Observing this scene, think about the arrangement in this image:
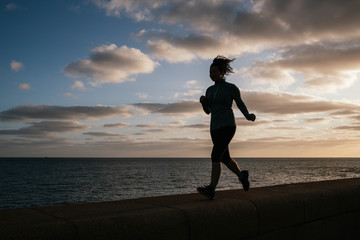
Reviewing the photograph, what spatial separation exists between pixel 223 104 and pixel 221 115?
130mm

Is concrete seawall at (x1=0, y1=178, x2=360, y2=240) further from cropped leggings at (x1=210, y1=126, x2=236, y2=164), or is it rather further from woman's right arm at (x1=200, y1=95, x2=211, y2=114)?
woman's right arm at (x1=200, y1=95, x2=211, y2=114)

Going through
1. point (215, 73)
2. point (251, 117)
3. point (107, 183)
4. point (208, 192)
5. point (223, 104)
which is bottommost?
point (107, 183)

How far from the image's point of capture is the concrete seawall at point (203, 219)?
187cm

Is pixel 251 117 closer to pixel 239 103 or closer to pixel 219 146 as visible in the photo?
pixel 239 103

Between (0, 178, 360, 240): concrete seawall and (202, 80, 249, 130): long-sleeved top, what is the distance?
92cm

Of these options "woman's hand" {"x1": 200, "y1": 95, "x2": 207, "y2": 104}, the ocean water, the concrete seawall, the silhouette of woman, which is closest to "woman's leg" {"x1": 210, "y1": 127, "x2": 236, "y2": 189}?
the silhouette of woman

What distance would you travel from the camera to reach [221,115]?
344 centimetres

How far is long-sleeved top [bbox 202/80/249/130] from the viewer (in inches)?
135

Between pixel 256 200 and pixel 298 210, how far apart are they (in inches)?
20.4

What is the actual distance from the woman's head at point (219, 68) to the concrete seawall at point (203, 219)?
1.48 m

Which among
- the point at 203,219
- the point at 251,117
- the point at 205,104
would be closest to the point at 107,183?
the point at 205,104

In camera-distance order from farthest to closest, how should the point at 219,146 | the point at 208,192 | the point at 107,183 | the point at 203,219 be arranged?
the point at 107,183, the point at 219,146, the point at 208,192, the point at 203,219

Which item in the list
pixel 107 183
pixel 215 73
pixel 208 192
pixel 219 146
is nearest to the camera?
pixel 208 192

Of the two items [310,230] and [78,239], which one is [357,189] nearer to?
[310,230]
